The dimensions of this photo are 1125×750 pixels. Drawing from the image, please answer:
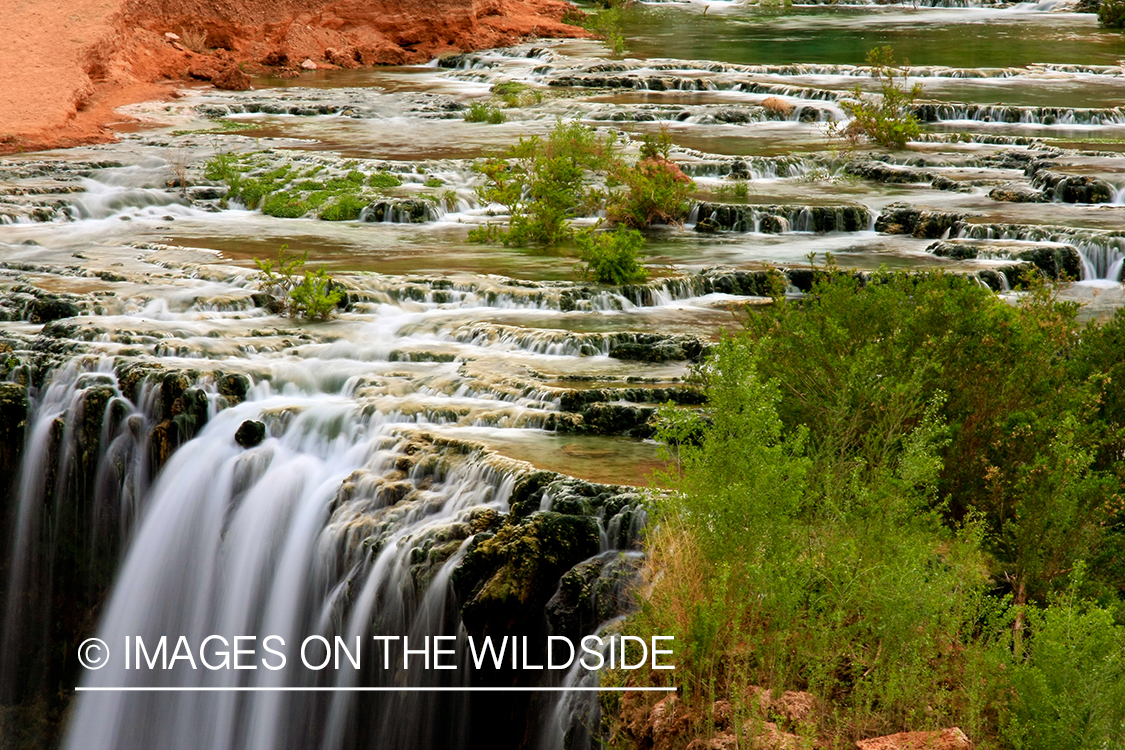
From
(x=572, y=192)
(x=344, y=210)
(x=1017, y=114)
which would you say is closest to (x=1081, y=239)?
(x=572, y=192)

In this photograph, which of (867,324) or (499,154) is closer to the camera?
(867,324)

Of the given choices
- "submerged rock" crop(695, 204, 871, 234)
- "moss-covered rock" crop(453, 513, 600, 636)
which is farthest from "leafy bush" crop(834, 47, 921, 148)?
"moss-covered rock" crop(453, 513, 600, 636)

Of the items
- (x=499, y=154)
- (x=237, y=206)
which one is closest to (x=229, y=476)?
(x=237, y=206)

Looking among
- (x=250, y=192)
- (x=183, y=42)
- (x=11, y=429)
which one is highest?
(x=183, y=42)

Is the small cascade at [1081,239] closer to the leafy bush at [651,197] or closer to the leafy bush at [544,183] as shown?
the leafy bush at [651,197]

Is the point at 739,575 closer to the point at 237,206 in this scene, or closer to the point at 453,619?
the point at 453,619

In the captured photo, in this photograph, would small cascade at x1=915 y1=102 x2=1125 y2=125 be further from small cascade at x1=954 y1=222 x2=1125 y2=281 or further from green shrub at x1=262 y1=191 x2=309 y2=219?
green shrub at x1=262 y1=191 x2=309 y2=219

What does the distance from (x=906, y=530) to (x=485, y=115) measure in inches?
715

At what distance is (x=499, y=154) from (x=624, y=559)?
516 inches

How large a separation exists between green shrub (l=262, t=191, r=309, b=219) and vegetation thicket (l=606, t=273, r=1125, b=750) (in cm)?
966

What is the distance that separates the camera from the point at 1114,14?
1385 inches

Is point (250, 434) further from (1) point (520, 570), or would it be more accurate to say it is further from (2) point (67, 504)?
(1) point (520, 570)

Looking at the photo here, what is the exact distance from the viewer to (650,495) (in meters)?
6.72

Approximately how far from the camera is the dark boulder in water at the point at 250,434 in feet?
29.2
